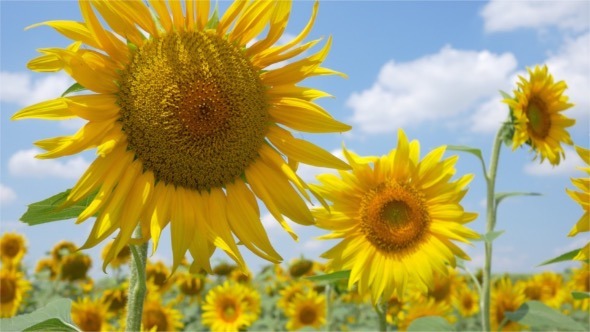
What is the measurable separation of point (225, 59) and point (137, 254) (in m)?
0.77

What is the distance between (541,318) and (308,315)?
3964 mm

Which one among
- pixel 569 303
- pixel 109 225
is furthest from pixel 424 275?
pixel 569 303

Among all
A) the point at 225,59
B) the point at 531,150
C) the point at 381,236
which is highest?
the point at 531,150

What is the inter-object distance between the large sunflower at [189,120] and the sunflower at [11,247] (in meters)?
9.40

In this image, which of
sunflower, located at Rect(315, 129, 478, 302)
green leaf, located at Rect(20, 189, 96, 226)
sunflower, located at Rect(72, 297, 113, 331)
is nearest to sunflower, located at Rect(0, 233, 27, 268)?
sunflower, located at Rect(72, 297, 113, 331)

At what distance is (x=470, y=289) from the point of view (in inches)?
A: 358

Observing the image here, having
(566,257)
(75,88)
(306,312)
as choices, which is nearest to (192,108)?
(75,88)

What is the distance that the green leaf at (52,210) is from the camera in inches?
80.7

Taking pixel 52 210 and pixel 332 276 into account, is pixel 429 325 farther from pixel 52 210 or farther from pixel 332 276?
pixel 52 210

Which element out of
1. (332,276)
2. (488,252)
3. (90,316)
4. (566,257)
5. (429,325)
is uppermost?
(488,252)

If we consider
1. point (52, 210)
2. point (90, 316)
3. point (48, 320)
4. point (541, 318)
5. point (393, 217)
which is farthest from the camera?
point (90, 316)

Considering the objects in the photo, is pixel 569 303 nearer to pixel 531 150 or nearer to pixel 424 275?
pixel 531 150

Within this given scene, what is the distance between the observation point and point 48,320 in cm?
222

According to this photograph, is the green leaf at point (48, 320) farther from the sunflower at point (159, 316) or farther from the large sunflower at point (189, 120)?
the sunflower at point (159, 316)
